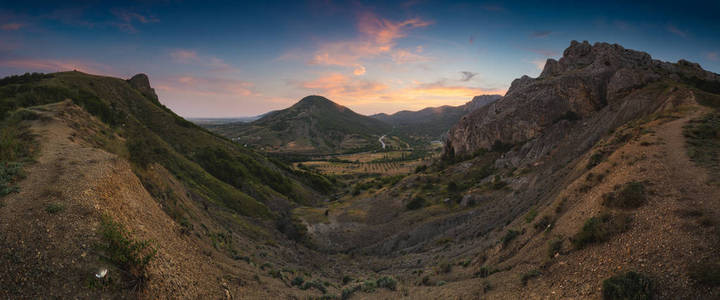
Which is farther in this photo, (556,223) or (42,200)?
(556,223)

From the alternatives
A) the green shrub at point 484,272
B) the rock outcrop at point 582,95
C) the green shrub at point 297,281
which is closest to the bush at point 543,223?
the green shrub at point 484,272

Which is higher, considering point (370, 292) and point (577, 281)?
point (577, 281)

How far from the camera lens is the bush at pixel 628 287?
7.66 m

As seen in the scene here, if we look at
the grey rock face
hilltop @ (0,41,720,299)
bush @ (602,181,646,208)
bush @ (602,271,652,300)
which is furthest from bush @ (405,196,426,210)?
the grey rock face

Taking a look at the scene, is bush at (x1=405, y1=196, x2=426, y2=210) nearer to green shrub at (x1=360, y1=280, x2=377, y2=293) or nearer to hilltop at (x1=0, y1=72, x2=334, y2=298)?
hilltop at (x1=0, y1=72, x2=334, y2=298)

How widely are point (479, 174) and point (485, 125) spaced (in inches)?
587

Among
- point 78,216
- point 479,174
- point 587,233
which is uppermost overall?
point 78,216

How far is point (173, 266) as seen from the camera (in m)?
11.2

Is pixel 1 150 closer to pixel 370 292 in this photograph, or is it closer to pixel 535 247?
pixel 370 292

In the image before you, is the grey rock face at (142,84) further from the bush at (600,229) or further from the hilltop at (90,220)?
the bush at (600,229)

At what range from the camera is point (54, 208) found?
9344 millimetres

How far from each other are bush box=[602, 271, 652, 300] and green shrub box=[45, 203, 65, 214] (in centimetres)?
1924

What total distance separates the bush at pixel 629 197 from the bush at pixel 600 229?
4.36 ft

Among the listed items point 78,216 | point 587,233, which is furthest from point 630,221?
point 78,216
